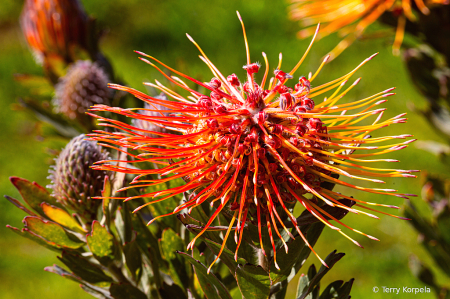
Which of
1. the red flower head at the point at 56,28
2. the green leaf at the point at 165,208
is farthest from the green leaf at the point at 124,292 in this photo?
the red flower head at the point at 56,28

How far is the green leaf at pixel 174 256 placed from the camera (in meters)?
0.79

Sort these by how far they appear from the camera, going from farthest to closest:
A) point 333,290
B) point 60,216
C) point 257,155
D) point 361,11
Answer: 1. point 361,11
2. point 60,216
3. point 333,290
4. point 257,155

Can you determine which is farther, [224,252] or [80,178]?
[80,178]

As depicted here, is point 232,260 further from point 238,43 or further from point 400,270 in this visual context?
point 238,43

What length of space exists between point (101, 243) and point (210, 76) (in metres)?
2.41

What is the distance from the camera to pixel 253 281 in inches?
24.5

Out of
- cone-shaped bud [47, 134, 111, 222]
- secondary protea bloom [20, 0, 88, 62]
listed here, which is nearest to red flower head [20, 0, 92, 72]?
secondary protea bloom [20, 0, 88, 62]

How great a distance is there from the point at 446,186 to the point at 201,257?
101 cm

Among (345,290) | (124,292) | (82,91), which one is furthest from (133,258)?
(82,91)

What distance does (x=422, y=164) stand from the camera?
119 inches

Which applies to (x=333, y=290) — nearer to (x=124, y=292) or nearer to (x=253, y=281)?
(x=253, y=281)

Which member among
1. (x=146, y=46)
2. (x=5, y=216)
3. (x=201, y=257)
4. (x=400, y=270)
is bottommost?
(x=5, y=216)

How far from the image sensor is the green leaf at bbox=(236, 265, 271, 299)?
61 cm

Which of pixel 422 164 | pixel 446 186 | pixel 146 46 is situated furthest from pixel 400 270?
pixel 146 46
